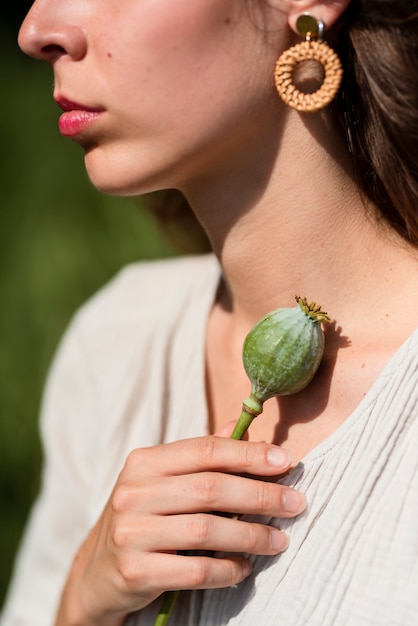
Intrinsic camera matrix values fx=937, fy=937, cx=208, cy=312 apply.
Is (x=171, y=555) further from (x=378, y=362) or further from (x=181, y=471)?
(x=378, y=362)

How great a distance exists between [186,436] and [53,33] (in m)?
0.73

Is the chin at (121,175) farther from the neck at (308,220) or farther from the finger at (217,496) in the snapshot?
the finger at (217,496)

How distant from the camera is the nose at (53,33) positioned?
143cm

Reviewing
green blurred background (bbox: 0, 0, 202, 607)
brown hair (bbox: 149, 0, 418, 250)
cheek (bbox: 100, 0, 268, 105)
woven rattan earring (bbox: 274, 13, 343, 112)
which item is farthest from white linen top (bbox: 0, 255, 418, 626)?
green blurred background (bbox: 0, 0, 202, 607)

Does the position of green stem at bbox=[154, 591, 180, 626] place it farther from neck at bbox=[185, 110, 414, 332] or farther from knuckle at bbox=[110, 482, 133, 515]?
neck at bbox=[185, 110, 414, 332]

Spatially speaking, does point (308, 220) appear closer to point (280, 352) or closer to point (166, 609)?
point (280, 352)

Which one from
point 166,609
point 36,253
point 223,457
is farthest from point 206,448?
point 36,253

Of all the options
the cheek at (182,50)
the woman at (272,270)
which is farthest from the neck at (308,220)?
the cheek at (182,50)

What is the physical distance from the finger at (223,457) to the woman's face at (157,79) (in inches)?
17.0

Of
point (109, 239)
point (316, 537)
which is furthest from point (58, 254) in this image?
point (316, 537)

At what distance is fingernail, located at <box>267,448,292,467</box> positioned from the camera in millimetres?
1304

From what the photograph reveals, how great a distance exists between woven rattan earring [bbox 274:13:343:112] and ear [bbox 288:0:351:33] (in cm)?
1

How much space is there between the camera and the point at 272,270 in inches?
61.2

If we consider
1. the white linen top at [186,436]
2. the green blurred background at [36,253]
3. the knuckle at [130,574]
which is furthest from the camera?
the green blurred background at [36,253]
